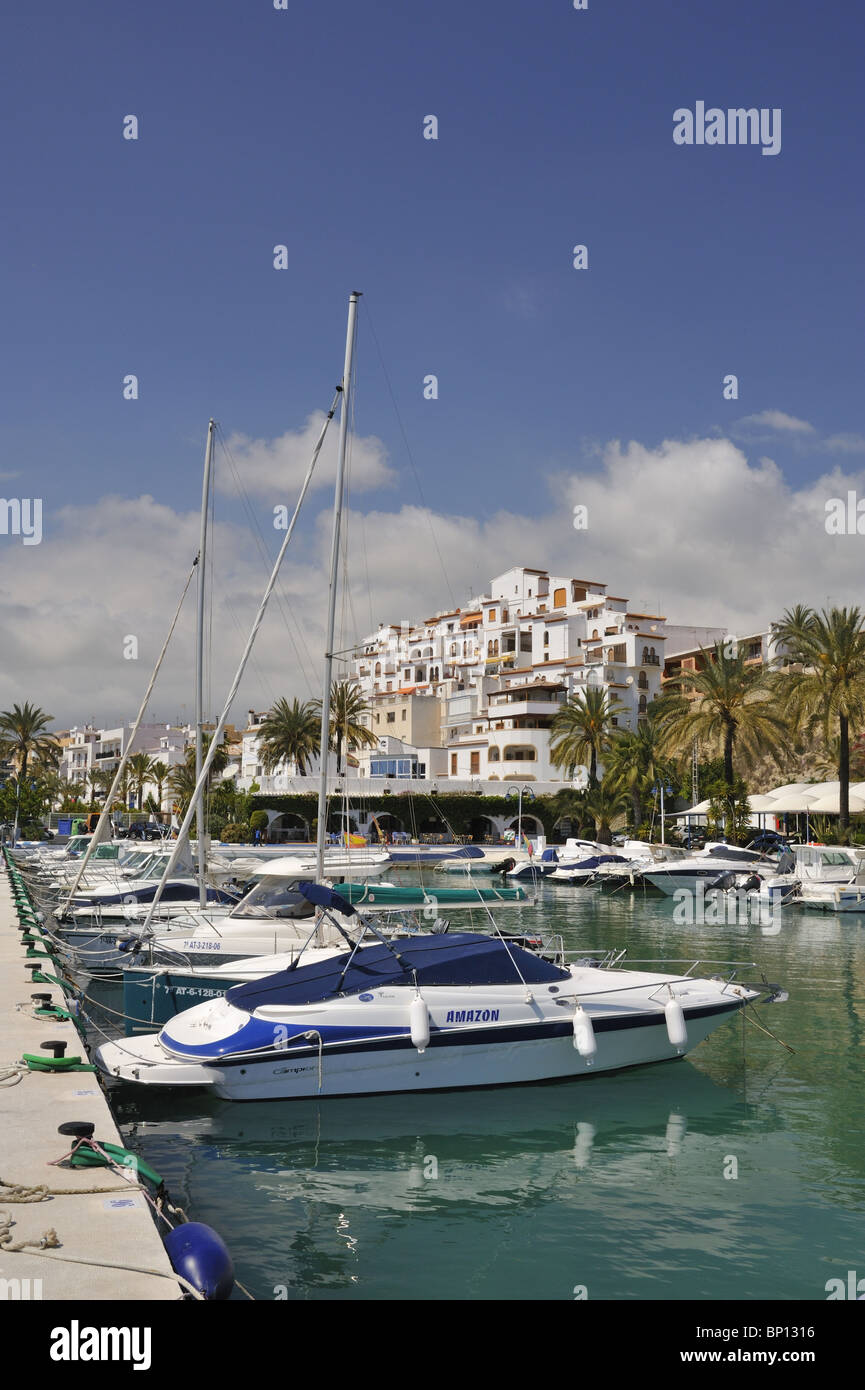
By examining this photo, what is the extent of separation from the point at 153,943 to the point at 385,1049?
689 cm

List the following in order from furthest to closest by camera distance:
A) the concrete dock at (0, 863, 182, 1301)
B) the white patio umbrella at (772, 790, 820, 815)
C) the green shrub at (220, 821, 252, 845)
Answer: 1. the green shrub at (220, 821, 252, 845)
2. the white patio umbrella at (772, 790, 820, 815)
3. the concrete dock at (0, 863, 182, 1301)

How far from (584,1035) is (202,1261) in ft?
26.1

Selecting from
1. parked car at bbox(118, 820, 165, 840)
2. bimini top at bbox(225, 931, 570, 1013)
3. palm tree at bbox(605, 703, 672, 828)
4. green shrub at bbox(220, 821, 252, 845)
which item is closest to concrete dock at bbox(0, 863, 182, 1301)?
bimini top at bbox(225, 931, 570, 1013)

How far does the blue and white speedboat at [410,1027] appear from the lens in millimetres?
13461

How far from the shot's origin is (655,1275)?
9297 mm

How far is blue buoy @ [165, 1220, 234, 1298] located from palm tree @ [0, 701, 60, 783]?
85.5m

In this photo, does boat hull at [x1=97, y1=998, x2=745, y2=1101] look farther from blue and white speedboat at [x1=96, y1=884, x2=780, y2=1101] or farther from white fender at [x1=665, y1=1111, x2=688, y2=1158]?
white fender at [x1=665, y1=1111, x2=688, y2=1158]

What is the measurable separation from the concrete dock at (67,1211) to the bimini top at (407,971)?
8.58 feet

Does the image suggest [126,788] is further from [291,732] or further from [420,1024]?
[420,1024]

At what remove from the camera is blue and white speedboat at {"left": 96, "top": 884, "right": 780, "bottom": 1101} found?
44.2ft

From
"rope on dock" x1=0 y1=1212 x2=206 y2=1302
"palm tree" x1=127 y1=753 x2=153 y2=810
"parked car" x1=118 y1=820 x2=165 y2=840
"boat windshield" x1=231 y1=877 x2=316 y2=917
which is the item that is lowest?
"parked car" x1=118 y1=820 x2=165 y2=840

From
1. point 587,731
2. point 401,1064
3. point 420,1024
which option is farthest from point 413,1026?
point 587,731

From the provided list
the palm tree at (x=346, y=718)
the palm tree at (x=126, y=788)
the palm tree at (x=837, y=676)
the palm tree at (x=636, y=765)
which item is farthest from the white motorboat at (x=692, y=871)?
the palm tree at (x=126, y=788)
